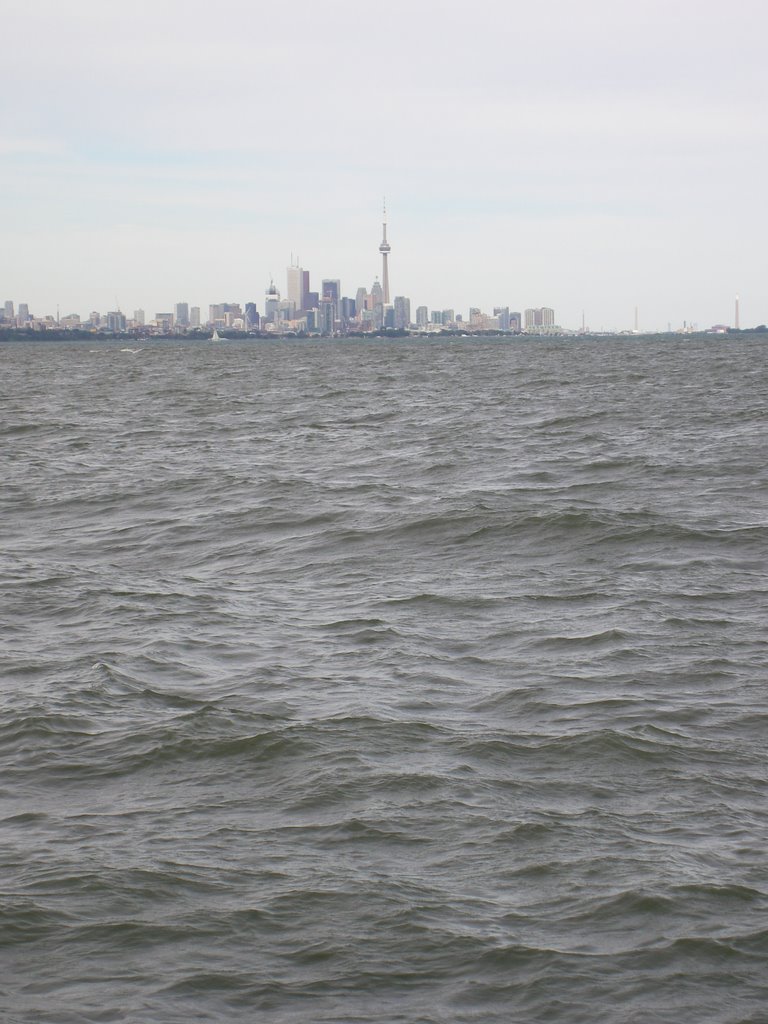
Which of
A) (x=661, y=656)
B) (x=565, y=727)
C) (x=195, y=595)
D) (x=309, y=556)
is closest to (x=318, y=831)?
(x=565, y=727)

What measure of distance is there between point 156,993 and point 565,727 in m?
4.48

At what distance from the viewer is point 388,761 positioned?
9.16m

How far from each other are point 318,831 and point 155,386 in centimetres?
6110

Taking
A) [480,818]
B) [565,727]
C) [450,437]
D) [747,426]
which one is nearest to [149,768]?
[480,818]

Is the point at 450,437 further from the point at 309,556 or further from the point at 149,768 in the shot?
the point at 149,768

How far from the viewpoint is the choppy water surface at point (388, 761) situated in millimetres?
6410

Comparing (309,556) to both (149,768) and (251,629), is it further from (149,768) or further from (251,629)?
(149,768)

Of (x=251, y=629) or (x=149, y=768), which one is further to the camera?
(x=251, y=629)

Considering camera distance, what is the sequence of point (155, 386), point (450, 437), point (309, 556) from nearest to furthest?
1. point (309, 556)
2. point (450, 437)
3. point (155, 386)

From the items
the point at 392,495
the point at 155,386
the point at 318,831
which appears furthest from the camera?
the point at 155,386

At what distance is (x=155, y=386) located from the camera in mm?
67312

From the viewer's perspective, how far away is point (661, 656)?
1170 cm

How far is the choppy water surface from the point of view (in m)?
6.41

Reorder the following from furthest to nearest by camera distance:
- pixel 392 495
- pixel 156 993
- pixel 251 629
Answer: pixel 392 495 < pixel 251 629 < pixel 156 993
